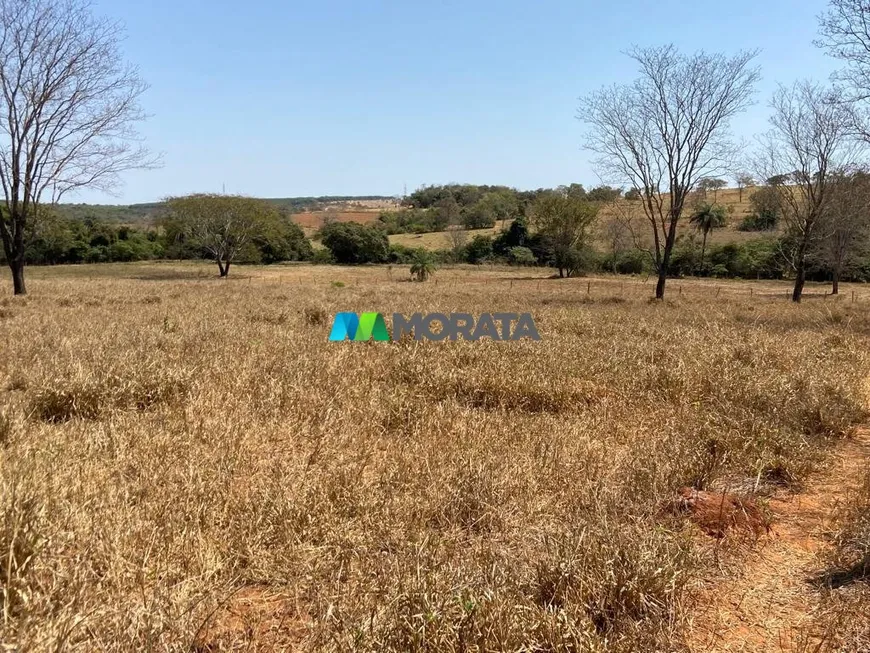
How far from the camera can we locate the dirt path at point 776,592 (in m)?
2.09

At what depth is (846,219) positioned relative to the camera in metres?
24.2

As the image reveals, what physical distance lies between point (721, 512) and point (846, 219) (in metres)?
28.3

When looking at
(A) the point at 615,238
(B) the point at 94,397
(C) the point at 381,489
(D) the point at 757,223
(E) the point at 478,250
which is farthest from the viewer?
(D) the point at 757,223

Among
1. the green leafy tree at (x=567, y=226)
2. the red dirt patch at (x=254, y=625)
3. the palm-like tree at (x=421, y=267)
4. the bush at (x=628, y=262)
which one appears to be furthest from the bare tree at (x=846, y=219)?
the red dirt patch at (x=254, y=625)

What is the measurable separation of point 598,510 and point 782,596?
906mm

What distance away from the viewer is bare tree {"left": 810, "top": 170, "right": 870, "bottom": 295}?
70.4 feet

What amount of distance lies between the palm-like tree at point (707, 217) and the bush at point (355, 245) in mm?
36548

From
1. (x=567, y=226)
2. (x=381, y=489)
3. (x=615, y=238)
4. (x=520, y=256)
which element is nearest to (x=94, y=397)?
(x=381, y=489)

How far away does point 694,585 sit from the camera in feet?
7.66

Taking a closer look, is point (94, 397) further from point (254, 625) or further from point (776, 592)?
point (776, 592)

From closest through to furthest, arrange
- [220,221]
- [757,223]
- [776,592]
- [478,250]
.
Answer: [776,592] < [220,221] < [478,250] < [757,223]

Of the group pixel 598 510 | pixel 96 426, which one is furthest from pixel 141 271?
pixel 598 510

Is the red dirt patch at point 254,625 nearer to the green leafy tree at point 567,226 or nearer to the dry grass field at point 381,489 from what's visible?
the dry grass field at point 381,489

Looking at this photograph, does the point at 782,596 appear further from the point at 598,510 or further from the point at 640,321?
the point at 640,321
